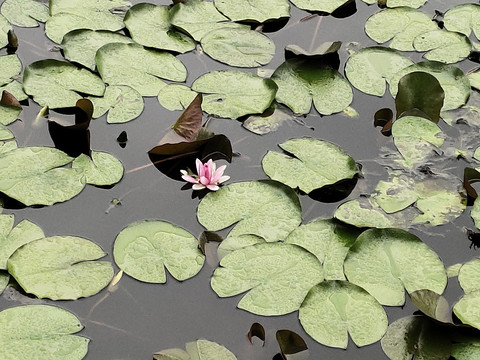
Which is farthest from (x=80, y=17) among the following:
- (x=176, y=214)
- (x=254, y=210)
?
(x=254, y=210)

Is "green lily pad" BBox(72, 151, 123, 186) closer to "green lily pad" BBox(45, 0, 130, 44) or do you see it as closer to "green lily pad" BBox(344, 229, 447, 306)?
"green lily pad" BBox(45, 0, 130, 44)

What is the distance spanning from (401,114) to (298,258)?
33.2 inches

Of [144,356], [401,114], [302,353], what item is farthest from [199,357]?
[401,114]

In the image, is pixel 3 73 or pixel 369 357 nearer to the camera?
pixel 369 357

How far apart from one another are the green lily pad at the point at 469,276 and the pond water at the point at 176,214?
25 millimetres

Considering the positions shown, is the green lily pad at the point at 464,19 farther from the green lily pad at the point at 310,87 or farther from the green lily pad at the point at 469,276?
the green lily pad at the point at 469,276

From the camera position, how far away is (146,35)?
309cm

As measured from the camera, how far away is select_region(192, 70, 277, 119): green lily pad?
2.79 metres

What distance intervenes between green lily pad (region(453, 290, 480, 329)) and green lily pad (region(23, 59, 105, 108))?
5.02ft

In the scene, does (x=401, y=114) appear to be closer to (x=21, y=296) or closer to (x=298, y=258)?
(x=298, y=258)

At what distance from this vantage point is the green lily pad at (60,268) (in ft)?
6.97

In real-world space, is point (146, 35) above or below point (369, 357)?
above

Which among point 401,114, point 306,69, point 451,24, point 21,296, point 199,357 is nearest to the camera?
point 199,357

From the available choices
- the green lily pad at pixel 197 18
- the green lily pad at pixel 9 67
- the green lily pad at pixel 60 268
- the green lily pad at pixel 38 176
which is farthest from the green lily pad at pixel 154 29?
the green lily pad at pixel 60 268
